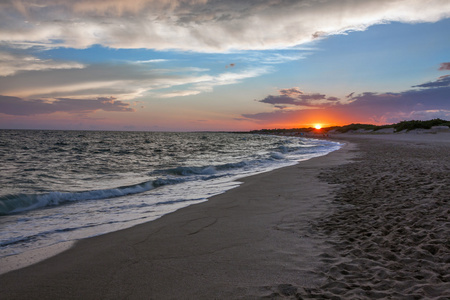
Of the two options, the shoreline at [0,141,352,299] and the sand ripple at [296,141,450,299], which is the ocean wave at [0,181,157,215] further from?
the sand ripple at [296,141,450,299]

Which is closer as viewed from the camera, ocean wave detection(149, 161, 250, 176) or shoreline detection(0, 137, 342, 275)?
shoreline detection(0, 137, 342, 275)

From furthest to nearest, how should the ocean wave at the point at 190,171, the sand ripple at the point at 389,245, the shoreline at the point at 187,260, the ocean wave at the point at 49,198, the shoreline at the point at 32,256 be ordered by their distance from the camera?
1. the ocean wave at the point at 190,171
2. the ocean wave at the point at 49,198
3. the shoreline at the point at 32,256
4. the shoreline at the point at 187,260
5. the sand ripple at the point at 389,245

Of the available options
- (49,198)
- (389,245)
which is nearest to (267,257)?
(389,245)

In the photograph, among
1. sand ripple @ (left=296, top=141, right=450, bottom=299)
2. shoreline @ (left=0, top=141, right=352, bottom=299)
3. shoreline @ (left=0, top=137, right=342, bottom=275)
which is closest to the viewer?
sand ripple @ (left=296, top=141, right=450, bottom=299)

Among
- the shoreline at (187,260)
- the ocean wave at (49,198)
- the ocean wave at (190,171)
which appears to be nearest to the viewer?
the shoreline at (187,260)

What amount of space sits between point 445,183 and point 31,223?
39.3 ft

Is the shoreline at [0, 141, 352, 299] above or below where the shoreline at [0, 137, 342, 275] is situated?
above

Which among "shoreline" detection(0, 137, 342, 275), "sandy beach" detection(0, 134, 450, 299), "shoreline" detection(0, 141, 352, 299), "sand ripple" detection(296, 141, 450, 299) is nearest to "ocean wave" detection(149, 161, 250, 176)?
"sandy beach" detection(0, 134, 450, 299)

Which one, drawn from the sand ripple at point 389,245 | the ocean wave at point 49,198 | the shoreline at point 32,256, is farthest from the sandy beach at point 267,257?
the ocean wave at point 49,198

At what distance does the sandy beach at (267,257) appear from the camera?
3309 millimetres

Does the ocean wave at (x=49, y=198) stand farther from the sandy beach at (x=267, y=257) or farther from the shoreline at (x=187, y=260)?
the shoreline at (x=187, y=260)

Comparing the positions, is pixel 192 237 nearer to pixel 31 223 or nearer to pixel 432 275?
pixel 432 275

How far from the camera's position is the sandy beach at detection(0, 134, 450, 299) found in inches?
130

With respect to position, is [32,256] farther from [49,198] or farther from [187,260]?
[49,198]
